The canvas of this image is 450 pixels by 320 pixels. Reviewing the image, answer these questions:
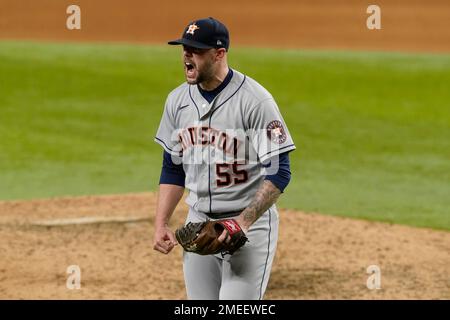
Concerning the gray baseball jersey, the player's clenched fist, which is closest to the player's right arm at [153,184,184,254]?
the player's clenched fist

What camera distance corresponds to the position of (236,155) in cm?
527

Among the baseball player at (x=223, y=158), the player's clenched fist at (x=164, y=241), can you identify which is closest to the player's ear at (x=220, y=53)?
the baseball player at (x=223, y=158)

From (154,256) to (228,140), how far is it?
4.49m

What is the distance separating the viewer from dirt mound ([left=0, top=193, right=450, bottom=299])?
8516 millimetres

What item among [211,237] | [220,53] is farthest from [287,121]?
[211,237]

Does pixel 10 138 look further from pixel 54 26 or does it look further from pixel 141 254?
pixel 54 26

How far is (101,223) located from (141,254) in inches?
43.0

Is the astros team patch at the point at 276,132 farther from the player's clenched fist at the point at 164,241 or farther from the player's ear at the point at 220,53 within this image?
the player's clenched fist at the point at 164,241

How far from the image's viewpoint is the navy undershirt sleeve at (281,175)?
5.15m

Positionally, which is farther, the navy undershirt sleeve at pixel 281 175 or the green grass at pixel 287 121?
the green grass at pixel 287 121

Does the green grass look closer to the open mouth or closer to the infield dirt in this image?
the infield dirt

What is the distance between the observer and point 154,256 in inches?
377

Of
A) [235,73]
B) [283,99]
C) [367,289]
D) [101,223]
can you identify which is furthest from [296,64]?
[235,73]

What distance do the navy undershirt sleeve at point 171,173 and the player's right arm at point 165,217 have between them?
0.08 ft
